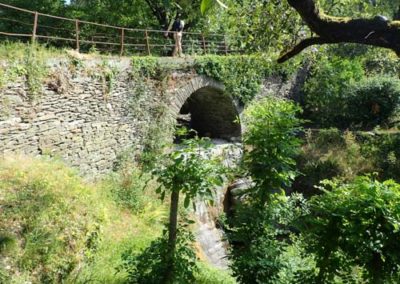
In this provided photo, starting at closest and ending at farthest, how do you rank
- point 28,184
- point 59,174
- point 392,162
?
point 28,184 → point 59,174 → point 392,162

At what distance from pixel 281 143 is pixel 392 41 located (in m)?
1.49

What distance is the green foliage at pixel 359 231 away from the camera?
12.6 feet

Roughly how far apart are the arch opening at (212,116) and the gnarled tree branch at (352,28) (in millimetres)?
9776

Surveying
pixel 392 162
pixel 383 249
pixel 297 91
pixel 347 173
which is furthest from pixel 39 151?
pixel 297 91

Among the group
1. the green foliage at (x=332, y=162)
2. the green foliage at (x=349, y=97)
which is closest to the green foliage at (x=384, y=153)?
the green foliage at (x=332, y=162)

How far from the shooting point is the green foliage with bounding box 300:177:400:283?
3.84 metres

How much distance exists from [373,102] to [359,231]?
13387 mm

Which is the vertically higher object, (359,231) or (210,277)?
(359,231)

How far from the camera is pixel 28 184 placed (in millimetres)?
6207

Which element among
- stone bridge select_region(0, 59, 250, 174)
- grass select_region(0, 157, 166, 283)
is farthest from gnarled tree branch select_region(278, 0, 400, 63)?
stone bridge select_region(0, 59, 250, 174)

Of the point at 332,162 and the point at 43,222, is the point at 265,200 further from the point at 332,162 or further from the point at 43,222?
the point at 332,162

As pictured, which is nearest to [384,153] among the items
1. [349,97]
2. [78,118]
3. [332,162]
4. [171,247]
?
[332,162]

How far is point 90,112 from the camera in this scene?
28.4ft

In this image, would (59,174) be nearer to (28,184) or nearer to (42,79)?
(28,184)
